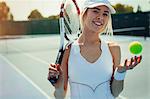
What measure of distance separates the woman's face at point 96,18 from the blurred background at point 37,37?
0.09 metres

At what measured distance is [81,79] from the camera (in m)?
1.39

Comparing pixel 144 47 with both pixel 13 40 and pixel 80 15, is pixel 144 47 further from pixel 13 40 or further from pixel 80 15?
pixel 13 40

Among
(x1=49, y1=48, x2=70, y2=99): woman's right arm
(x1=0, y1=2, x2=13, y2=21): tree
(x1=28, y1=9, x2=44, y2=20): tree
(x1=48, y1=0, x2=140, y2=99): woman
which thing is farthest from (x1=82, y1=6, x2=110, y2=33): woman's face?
(x1=0, y1=2, x2=13, y2=21): tree

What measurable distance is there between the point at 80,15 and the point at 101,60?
19 centimetres

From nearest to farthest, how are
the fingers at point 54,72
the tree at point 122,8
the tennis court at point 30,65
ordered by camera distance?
the fingers at point 54,72
the tree at point 122,8
the tennis court at point 30,65

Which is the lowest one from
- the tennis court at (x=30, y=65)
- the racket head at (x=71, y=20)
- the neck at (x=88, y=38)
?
the tennis court at (x=30, y=65)

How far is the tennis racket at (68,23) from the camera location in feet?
4.66

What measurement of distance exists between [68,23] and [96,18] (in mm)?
143

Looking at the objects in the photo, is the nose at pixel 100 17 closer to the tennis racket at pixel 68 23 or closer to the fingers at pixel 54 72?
the tennis racket at pixel 68 23

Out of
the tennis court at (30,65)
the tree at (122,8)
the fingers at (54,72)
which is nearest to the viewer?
the fingers at (54,72)

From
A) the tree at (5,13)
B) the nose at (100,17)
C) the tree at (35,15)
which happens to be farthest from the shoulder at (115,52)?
the tree at (5,13)

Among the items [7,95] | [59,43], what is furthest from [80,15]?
[7,95]

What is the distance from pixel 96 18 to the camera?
1.36 m

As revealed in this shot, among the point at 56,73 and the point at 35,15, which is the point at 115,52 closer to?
the point at 56,73
